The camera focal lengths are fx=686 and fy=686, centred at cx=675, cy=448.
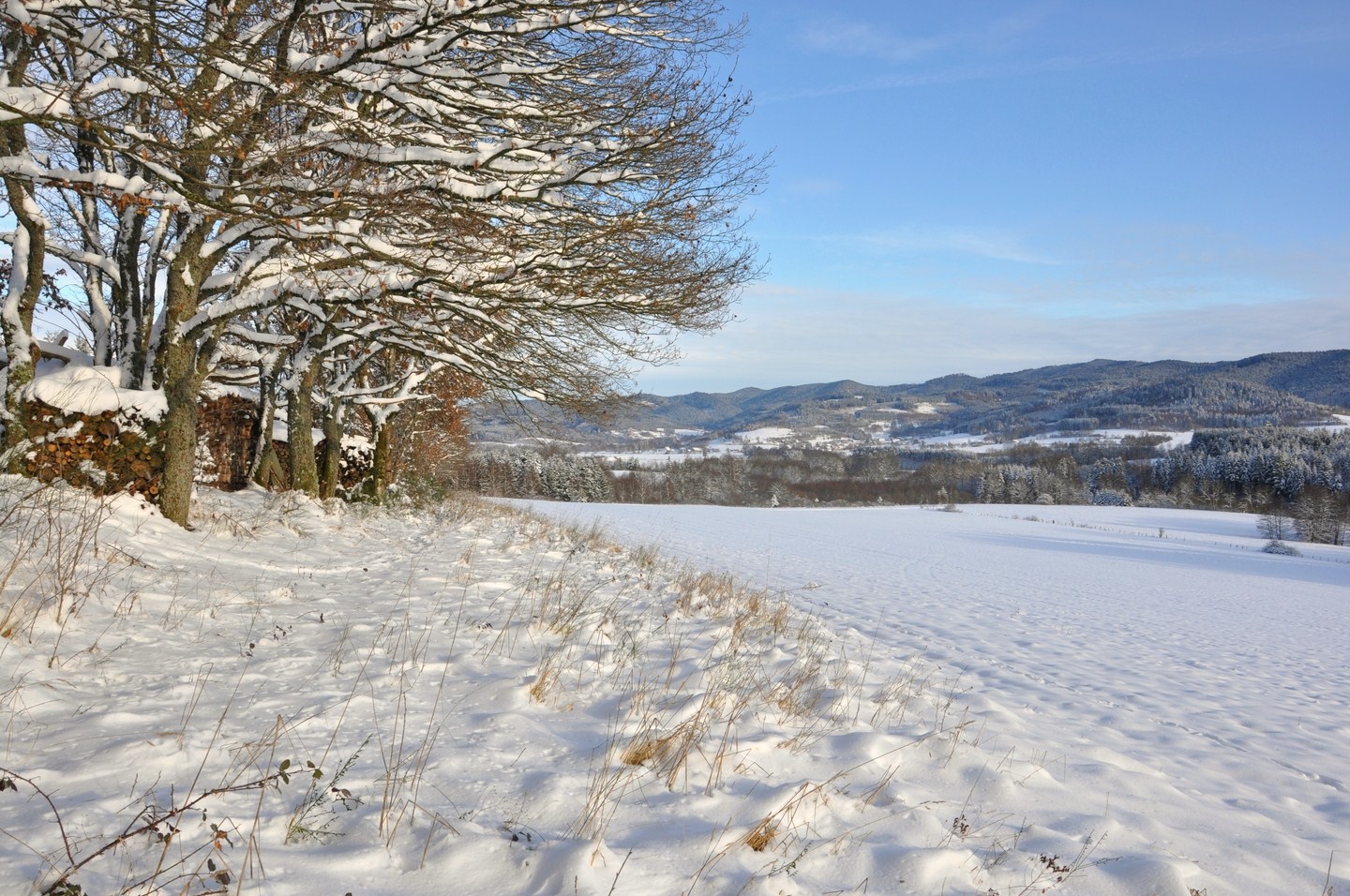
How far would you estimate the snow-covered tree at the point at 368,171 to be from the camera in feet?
15.3

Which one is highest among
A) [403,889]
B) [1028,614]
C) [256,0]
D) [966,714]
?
[256,0]

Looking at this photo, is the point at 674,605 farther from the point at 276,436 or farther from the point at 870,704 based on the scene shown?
the point at 276,436

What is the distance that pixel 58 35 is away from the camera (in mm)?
4020

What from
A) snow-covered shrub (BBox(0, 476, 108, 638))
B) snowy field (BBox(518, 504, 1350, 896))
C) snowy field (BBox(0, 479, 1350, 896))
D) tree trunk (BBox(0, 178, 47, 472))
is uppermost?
tree trunk (BBox(0, 178, 47, 472))

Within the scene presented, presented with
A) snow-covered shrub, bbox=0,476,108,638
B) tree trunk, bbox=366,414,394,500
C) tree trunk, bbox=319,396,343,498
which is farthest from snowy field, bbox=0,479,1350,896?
tree trunk, bbox=366,414,394,500

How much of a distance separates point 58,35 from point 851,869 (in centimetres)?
598

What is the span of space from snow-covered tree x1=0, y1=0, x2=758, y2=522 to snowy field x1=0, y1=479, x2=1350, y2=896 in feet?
7.88

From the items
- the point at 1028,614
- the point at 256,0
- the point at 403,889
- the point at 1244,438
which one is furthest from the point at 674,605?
A: the point at 1244,438

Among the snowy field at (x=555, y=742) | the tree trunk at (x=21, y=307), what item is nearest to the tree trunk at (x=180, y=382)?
the snowy field at (x=555, y=742)

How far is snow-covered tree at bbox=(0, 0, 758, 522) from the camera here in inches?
183

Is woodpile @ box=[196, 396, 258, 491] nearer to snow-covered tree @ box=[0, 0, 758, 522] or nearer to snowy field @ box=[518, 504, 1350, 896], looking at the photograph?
snow-covered tree @ box=[0, 0, 758, 522]

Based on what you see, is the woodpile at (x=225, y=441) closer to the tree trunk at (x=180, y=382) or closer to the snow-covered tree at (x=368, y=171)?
the snow-covered tree at (x=368, y=171)

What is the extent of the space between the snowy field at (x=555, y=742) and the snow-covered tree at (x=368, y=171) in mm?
2401

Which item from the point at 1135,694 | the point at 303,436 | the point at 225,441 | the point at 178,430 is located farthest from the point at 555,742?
the point at 225,441
